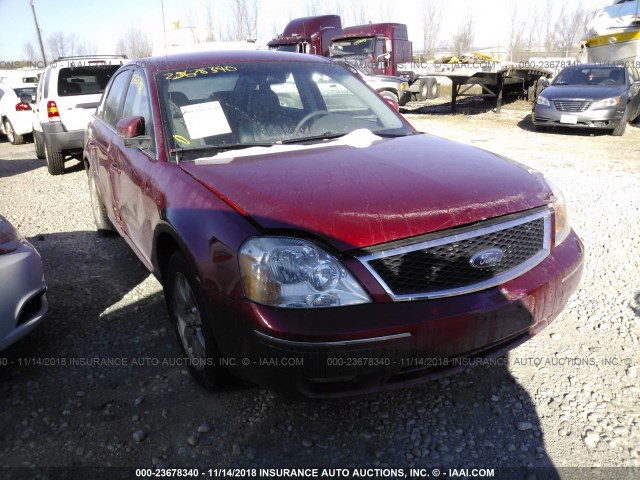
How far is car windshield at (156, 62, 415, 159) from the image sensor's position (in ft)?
9.93

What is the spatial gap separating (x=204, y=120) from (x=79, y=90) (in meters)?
6.50

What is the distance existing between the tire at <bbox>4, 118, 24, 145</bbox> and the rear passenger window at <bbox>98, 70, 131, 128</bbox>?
32.0ft

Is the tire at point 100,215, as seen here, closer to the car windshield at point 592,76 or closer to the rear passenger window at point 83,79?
the rear passenger window at point 83,79

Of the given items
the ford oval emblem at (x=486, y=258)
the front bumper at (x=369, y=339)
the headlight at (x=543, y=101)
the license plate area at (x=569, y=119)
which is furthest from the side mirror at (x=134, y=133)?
the headlight at (x=543, y=101)

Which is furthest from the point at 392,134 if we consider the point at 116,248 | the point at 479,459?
the point at 116,248

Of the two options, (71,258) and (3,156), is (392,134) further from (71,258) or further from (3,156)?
(3,156)

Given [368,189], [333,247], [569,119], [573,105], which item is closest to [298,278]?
[333,247]

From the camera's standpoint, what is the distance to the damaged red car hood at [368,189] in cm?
204

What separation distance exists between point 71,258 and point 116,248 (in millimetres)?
397

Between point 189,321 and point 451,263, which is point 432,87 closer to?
point 189,321

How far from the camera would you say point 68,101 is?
813 cm

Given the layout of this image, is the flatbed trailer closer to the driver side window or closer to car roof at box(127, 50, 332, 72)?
car roof at box(127, 50, 332, 72)

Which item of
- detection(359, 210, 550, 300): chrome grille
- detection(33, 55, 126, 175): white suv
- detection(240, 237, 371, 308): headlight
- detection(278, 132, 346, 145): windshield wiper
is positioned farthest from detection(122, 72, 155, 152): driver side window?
detection(33, 55, 126, 175): white suv

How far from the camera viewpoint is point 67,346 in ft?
10.5
